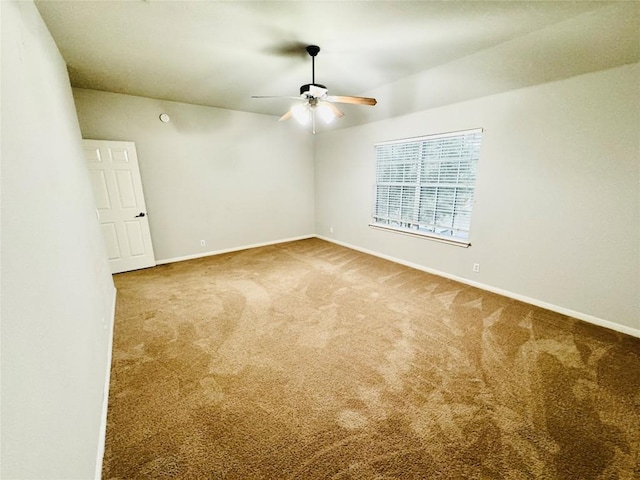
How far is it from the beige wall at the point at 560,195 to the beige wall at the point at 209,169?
2826 mm

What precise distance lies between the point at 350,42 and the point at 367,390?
9.67 feet

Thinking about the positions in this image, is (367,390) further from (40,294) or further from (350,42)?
(350,42)

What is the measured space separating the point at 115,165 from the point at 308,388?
4.14m

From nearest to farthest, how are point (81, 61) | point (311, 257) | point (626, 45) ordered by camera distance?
point (626, 45) < point (81, 61) < point (311, 257)

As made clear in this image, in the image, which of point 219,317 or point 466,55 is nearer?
point 466,55

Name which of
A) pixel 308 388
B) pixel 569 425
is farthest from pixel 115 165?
pixel 569 425

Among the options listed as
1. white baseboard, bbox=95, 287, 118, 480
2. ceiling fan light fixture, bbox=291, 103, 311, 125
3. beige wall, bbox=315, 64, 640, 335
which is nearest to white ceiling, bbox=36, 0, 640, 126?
beige wall, bbox=315, 64, 640, 335

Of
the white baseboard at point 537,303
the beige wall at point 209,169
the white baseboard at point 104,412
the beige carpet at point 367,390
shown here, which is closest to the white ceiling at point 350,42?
the beige wall at point 209,169

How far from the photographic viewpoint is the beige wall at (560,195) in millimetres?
2258

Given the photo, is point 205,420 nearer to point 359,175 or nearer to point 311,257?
point 311,257

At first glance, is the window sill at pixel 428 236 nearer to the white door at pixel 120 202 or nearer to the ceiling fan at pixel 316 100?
the ceiling fan at pixel 316 100

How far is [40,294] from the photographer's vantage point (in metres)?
0.99

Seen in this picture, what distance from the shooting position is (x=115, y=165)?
371 centimetres

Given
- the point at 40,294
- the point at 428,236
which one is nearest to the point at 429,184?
→ the point at 428,236
